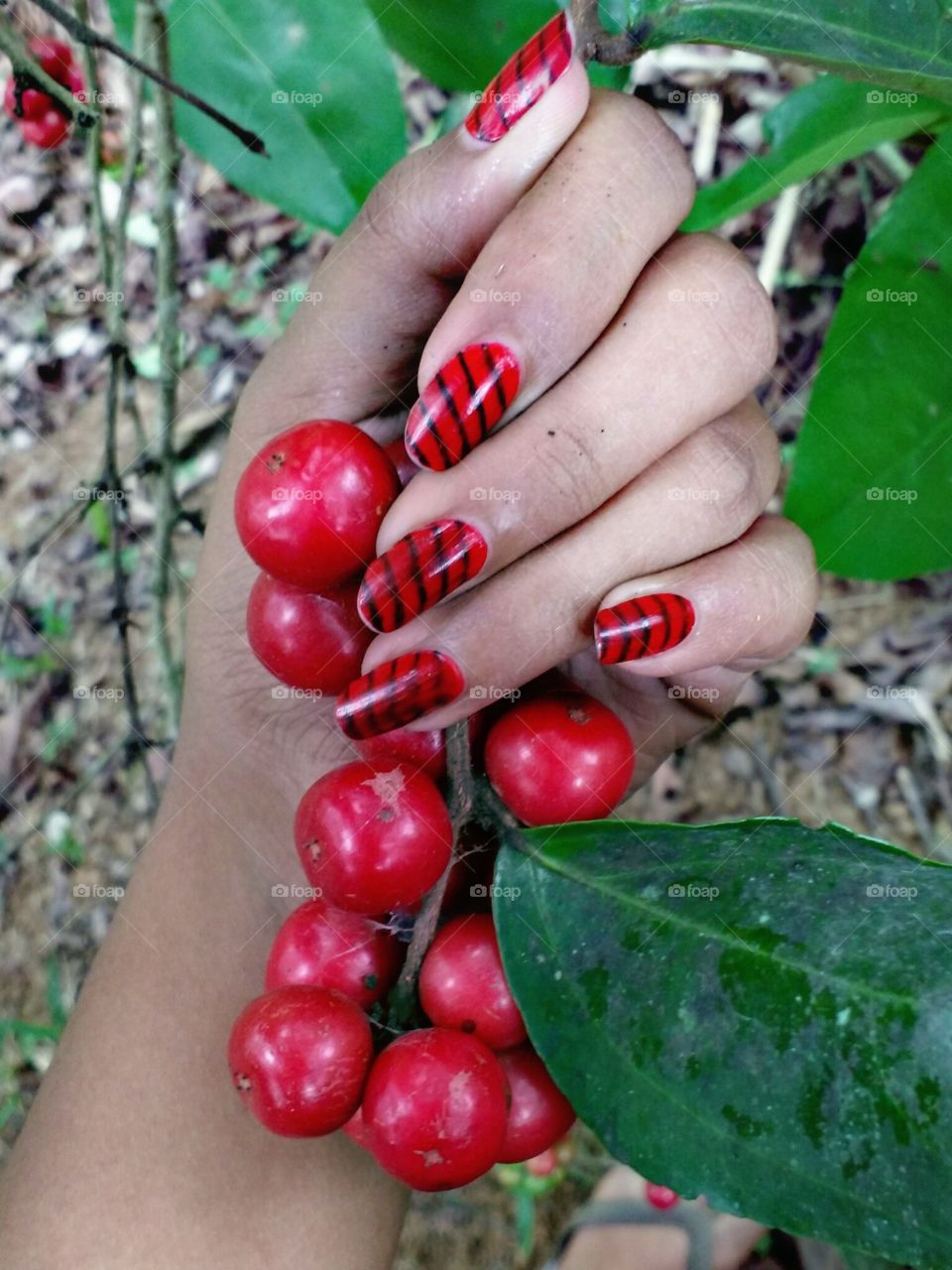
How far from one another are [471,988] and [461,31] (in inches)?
34.3

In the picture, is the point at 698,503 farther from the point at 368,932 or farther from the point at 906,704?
the point at 906,704

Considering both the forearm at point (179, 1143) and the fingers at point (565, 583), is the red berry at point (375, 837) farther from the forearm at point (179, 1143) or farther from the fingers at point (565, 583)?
the forearm at point (179, 1143)

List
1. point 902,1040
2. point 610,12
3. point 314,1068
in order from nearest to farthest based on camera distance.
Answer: point 902,1040 < point 314,1068 < point 610,12

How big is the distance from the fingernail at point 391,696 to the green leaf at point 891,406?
581 millimetres

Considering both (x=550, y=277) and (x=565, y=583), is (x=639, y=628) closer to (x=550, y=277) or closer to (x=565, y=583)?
(x=565, y=583)

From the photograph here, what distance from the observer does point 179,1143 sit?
928 mm

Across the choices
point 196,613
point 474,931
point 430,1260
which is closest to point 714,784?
point 430,1260

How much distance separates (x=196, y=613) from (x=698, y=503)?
2.04 ft

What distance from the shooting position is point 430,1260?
1.94 metres

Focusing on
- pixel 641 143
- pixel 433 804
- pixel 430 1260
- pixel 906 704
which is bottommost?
pixel 430 1260

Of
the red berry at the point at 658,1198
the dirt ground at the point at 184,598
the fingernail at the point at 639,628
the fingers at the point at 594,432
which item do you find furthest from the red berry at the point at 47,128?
the red berry at the point at 658,1198

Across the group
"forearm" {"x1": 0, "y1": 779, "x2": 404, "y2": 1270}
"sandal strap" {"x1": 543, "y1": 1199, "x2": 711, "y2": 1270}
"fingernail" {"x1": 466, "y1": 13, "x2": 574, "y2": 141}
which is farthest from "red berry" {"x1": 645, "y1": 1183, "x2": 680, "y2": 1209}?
"fingernail" {"x1": 466, "y1": 13, "x2": 574, "y2": 141}

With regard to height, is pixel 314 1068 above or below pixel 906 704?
→ above

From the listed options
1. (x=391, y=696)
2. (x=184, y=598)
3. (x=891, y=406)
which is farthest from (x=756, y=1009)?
(x=184, y=598)
